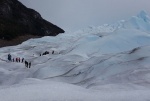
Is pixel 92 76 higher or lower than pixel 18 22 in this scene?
lower

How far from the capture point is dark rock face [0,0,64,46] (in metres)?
77.1

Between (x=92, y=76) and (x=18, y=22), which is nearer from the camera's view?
→ (x=92, y=76)

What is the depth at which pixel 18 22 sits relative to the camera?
89562 mm

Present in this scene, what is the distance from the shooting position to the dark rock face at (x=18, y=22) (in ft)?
253

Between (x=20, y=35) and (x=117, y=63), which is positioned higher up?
(x=20, y=35)

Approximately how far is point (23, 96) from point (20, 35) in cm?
7126

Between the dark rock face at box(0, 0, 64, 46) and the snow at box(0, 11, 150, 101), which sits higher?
the dark rock face at box(0, 0, 64, 46)

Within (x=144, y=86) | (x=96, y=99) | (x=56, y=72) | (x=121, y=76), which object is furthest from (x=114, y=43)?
(x=96, y=99)

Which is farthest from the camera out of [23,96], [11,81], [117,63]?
[11,81]

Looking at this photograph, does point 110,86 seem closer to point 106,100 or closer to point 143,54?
point 106,100

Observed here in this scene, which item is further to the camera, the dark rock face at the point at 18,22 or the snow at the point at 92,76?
the dark rock face at the point at 18,22

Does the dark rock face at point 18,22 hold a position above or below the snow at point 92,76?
above

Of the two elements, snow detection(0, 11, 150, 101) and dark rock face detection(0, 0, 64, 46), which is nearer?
snow detection(0, 11, 150, 101)

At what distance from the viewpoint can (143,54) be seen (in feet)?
70.3
